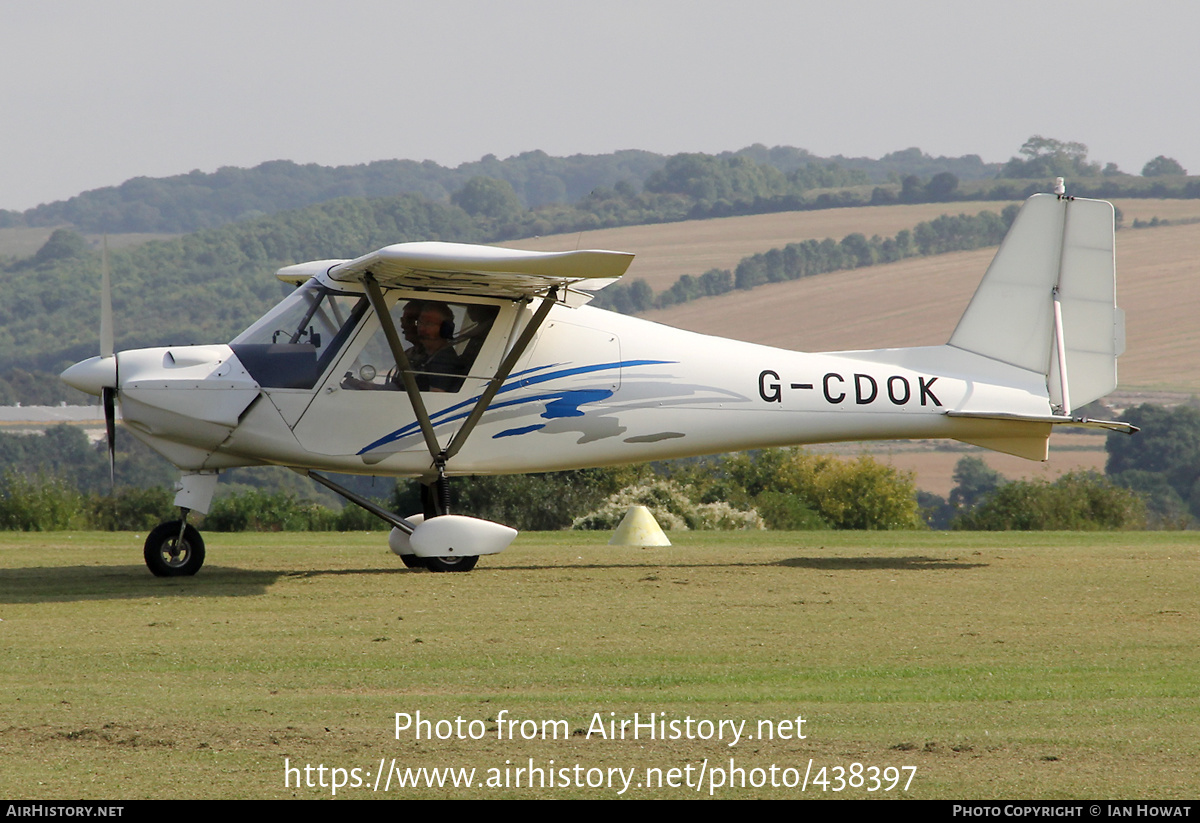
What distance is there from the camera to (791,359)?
46.0 ft

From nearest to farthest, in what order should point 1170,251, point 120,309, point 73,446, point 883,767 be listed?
point 883,767 → point 73,446 → point 1170,251 → point 120,309

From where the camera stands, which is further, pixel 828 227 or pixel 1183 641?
pixel 828 227

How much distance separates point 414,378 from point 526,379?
1.17 metres

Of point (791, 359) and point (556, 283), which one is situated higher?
point (556, 283)

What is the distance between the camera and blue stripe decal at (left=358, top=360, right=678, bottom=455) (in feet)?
42.2

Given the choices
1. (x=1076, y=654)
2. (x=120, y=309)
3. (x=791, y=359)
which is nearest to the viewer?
(x=1076, y=654)

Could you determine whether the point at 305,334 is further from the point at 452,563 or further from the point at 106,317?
the point at 452,563

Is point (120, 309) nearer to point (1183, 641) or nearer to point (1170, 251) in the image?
point (1170, 251)

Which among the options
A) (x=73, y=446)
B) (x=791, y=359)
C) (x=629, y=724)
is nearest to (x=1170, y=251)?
(x=73, y=446)

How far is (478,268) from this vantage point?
11305mm

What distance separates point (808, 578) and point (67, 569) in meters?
7.00

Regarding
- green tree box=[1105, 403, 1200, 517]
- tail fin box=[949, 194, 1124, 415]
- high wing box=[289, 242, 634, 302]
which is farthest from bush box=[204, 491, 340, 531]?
green tree box=[1105, 403, 1200, 517]

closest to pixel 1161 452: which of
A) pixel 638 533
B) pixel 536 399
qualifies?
pixel 638 533

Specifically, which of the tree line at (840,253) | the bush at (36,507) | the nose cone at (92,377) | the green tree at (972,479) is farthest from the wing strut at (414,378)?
the tree line at (840,253)
